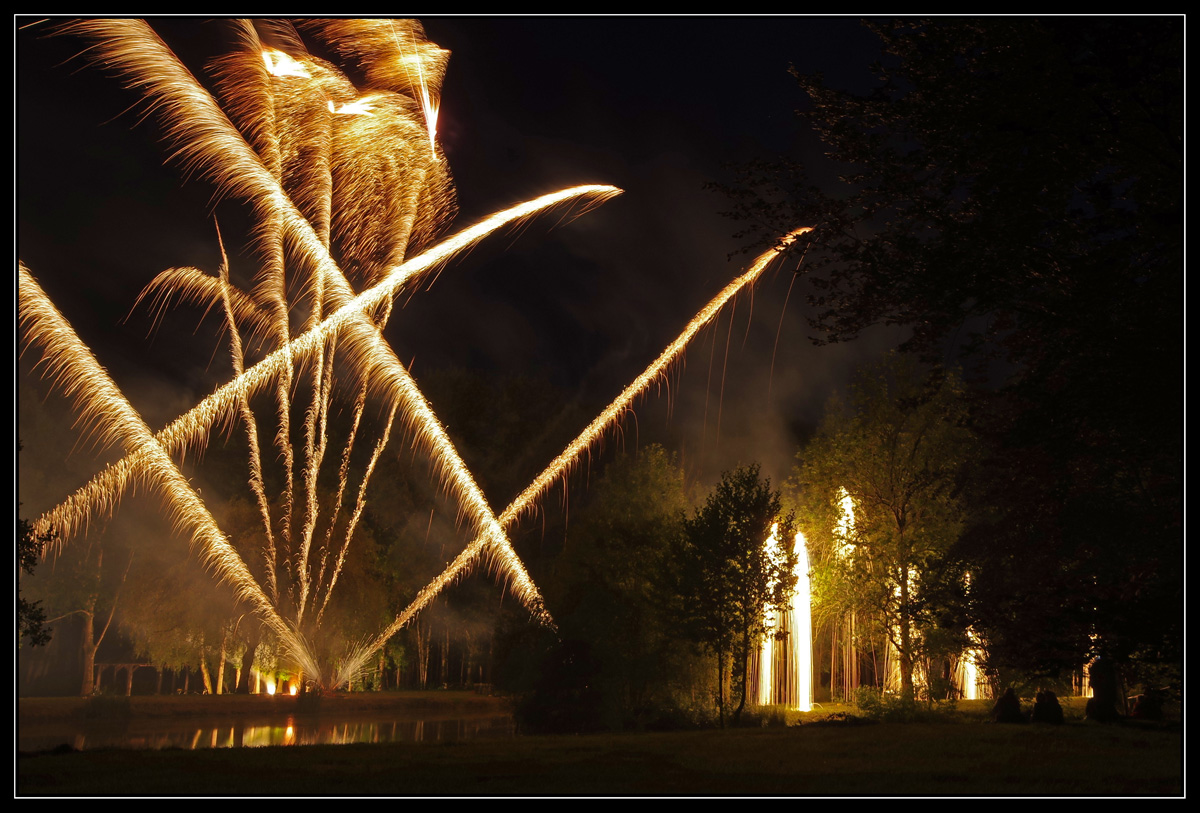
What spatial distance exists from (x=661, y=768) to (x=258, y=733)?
18.4 metres

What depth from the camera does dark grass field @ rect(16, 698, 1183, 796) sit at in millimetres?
12695

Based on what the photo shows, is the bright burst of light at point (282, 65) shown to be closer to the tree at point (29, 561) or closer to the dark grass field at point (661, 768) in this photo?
the tree at point (29, 561)

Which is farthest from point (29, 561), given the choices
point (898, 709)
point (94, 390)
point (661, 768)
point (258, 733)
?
point (898, 709)

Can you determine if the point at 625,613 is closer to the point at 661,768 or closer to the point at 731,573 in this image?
the point at 731,573

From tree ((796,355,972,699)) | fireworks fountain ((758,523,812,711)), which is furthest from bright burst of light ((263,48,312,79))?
fireworks fountain ((758,523,812,711))

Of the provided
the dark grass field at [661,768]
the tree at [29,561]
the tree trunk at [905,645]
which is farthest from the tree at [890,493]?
the tree at [29,561]

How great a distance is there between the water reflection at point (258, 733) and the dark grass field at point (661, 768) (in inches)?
321

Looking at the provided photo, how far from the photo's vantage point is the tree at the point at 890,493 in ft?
110

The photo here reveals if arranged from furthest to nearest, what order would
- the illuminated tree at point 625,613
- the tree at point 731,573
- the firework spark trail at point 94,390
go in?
the illuminated tree at point 625,613
the tree at point 731,573
the firework spark trail at point 94,390

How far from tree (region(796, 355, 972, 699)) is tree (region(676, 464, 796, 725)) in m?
6.25

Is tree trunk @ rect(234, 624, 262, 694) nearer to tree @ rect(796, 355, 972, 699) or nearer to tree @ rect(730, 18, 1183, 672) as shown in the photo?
tree @ rect(796, 355, 972, 699)

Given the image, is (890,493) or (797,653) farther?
(797,653)

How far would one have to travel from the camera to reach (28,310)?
2419 cm

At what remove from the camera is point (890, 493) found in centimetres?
3609
